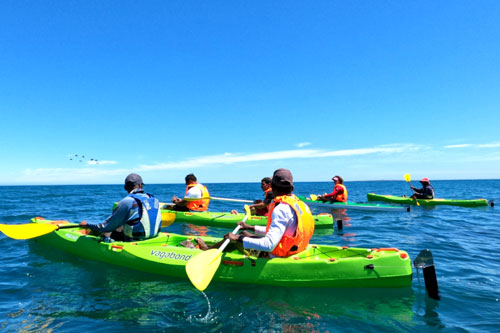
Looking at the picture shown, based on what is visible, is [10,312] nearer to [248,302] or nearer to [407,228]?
[248,302]

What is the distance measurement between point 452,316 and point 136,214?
18.9 feet

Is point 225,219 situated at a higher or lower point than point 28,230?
lower

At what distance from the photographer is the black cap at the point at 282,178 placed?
15.2ft

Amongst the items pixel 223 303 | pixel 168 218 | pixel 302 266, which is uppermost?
pixel 168 218

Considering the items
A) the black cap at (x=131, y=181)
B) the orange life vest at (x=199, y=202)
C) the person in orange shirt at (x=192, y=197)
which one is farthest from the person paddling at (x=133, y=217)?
the orange life vest at (x=199, y=202)

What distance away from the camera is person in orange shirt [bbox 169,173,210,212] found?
1239cm

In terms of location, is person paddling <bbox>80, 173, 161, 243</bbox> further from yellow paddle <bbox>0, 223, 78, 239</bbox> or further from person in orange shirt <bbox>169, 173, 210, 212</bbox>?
person in orange shirt <bbox>169, 173, 210, 212</bbox>

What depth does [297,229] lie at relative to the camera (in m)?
4.70

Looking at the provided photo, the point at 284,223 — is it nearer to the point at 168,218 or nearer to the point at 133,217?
the point at 133,217

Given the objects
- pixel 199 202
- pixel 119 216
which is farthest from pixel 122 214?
pixel 199 202

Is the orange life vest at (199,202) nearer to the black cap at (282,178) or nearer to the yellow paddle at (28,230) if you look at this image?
the yellow paddle at (28,230)

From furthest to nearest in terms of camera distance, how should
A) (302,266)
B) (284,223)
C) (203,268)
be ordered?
(302,266) < (203,268) < (284,223)

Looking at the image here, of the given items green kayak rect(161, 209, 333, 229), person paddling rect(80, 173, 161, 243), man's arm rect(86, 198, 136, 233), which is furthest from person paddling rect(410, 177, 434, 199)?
man's arm rect(86, 198, 136, 233)

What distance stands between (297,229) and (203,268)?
1.59 metres
